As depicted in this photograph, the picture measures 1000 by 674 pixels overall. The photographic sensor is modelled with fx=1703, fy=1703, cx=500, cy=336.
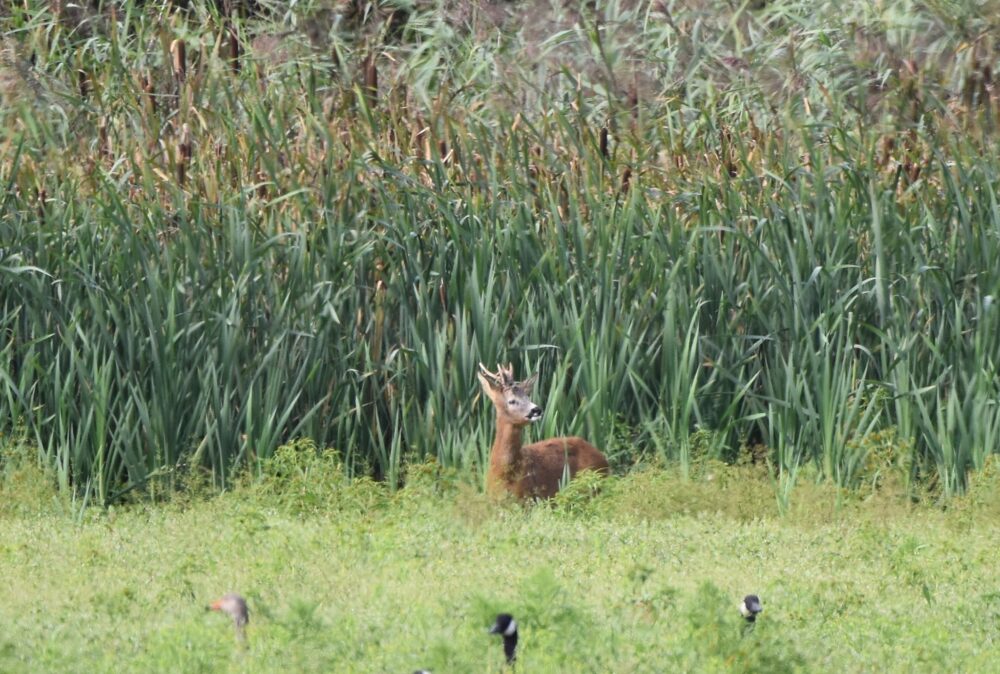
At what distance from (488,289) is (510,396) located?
747mm

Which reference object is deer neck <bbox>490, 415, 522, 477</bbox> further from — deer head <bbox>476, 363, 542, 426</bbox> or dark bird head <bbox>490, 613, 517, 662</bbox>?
dark bird head <bbox>490, 613, 517, 662</bbox>

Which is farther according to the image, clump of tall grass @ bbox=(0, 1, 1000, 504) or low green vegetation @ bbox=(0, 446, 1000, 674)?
clump of tall grass @ bbox=(0, 1, 1000, 504)

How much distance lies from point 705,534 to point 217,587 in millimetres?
2234

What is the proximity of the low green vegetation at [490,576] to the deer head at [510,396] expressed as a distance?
1.32 feet

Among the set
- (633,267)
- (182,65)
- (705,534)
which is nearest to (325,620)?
(705,534)

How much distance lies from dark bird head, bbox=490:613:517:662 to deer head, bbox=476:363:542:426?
9.95 ft

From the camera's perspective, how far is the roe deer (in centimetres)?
804

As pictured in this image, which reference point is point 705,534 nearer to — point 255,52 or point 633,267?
point 633,267

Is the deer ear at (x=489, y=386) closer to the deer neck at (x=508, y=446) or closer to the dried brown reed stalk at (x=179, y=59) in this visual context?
the deer neck at (x=508, y=446)

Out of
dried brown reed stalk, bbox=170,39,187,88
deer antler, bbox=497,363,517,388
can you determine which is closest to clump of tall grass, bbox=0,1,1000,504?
dried brown reed stalk, bbox=170,39,187,88

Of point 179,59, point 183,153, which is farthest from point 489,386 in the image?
point 179,59

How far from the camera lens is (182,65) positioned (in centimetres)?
988

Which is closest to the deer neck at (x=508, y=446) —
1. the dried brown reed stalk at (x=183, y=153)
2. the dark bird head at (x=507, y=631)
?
the dried brown reed stalk at (x=183, y=153)

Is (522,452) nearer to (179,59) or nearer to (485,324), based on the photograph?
(485,324)
